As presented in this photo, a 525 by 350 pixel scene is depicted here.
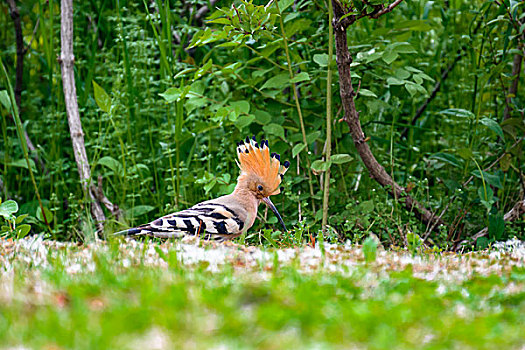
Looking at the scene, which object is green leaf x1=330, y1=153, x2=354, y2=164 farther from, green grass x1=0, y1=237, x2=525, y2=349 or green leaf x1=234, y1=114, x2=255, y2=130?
green grass x1=0, y1=237, x2=525, y2=349

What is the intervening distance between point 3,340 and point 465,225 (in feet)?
14.2

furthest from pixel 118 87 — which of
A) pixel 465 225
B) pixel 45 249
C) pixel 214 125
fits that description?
pixel 465 225

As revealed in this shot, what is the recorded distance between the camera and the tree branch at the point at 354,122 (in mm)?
4359

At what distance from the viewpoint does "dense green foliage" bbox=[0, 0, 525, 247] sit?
16.0ft

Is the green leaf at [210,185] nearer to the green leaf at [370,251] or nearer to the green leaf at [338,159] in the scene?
the green leaf at [338,159]

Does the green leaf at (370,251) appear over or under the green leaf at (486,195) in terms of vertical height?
over

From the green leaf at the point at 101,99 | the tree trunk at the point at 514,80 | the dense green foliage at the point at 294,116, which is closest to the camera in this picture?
the dense green foliage at the point at 294,116

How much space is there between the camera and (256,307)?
2.30 m

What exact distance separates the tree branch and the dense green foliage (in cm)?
13

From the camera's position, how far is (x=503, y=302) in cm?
256

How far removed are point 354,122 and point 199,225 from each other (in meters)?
1.40

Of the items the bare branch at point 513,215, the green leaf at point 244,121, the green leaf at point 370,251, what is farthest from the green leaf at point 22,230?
the bare branch at point 513,215

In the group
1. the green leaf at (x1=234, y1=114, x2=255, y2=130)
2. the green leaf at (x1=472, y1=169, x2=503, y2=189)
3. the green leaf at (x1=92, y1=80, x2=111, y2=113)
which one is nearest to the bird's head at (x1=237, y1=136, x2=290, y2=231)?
the green leaf at (x1=234, y1=114, x2=255, y2=130)

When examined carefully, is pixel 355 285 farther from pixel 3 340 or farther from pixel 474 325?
pixel 3 340
